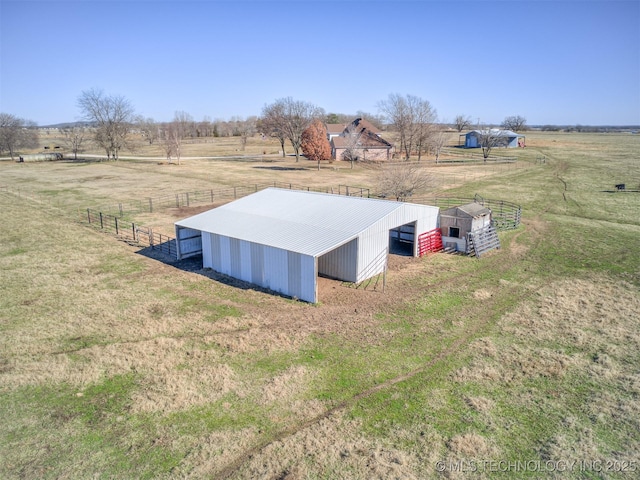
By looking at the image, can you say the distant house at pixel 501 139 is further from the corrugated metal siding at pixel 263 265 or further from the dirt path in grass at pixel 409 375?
the corrugated metal siding at pixel 263 265

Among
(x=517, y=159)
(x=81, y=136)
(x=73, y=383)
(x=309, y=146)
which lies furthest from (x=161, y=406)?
(x=81, y=136)

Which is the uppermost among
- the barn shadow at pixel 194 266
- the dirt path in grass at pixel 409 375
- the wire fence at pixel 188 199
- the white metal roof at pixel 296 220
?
the white metal roof at pixel 296 220

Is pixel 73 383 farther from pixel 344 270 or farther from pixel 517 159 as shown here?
pixel 517 159

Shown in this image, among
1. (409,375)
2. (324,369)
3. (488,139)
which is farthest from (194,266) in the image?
(488,139)

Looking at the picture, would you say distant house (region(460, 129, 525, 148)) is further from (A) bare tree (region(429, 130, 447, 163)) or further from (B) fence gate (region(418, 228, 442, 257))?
(B) fence gate (region(418, 228, 442, 257))

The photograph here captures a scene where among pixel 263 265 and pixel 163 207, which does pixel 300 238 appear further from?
pixel 163 207

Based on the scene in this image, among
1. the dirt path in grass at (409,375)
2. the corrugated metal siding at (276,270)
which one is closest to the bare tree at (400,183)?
the dirt path in grass at (409,375)
